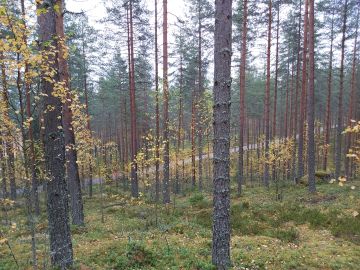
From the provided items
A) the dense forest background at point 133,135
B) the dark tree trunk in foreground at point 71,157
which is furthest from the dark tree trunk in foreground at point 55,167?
the dark tree trunk in foreground at point 71,157

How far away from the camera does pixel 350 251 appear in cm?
776

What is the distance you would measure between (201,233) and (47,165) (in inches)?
246

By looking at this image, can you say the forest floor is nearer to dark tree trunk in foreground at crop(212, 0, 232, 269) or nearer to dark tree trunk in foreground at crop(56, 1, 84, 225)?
dark tree trunk in foreground at crop(56, 1, 84, 225)

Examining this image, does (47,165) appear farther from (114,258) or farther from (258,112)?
(258,112)

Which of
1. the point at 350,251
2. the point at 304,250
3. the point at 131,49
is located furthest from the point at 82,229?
the point at 131,49

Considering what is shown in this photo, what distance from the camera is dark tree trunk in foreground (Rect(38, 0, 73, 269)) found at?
5558mm

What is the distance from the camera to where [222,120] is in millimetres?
5297

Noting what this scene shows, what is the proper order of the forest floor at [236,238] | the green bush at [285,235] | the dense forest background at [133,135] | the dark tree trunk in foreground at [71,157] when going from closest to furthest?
the dense forest background at [133,135] → the forest floor at [236,238] → the green bush at [285,235] → the dark tree trunk in foreground at [71,157]

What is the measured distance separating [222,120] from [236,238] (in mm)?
5473

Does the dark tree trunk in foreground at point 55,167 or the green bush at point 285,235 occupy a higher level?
the dark tree trunk in foreground at point 55,167

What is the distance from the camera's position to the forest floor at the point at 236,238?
675 centimetres

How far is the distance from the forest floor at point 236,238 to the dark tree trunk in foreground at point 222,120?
101 centimetres

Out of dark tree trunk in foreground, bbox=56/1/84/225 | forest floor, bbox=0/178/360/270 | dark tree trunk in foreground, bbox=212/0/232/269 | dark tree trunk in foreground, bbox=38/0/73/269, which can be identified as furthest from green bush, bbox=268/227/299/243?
dark tree trunk in foreground, bbox=56/1/84/225

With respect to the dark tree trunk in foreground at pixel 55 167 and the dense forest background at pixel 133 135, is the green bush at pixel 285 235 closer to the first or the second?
the dense forest background at pixel 133 135
